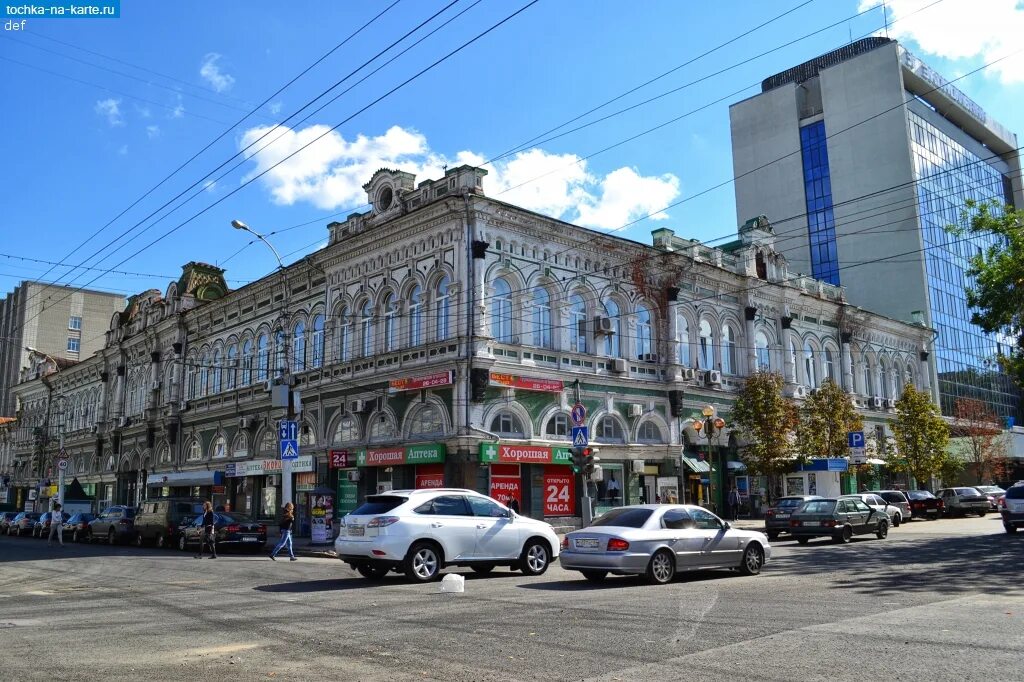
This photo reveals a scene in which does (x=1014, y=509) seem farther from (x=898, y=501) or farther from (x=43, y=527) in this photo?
(x=43, y=527)

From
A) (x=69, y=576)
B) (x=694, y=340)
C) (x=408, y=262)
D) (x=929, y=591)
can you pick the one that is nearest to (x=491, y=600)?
(x=929, y=591)

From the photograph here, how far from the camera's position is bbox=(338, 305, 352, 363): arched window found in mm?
34438

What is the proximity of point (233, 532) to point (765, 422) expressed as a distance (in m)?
22.1

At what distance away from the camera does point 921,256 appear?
67.9 meters

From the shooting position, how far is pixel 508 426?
30.2 metres

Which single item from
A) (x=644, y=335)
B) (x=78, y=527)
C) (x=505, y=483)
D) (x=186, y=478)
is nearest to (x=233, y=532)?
(x=505, y=483)

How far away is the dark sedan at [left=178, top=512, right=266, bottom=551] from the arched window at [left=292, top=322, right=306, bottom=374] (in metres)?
10.8

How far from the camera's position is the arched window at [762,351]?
40562mm

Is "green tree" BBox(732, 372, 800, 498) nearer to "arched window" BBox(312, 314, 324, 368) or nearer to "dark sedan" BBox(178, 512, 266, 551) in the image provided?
"arched window" BBox(312, 314, 324, 368)

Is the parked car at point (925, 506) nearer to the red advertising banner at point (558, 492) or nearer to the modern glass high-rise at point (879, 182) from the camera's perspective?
the red advertising banner at point (558, 492)

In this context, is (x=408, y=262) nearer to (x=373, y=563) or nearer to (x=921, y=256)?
(x=373, y=563)

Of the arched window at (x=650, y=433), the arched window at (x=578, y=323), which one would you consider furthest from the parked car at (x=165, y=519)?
the arched window at (x=650, y=433)

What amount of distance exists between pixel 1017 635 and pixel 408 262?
25833 millimetres

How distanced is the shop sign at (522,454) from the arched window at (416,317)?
205 inches
